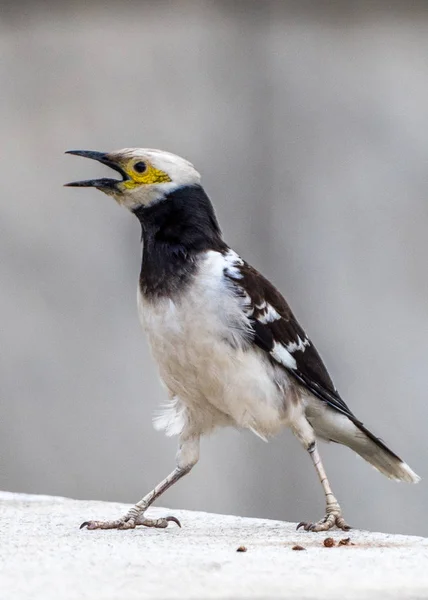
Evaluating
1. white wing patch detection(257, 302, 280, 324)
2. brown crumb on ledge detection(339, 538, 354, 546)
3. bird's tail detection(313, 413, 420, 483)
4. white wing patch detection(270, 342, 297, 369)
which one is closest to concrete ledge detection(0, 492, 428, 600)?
brown crumb on ledge detection(339, 538, 354, 546)

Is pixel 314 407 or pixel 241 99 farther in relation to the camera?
pixel 241 99

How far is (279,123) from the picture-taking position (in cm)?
473

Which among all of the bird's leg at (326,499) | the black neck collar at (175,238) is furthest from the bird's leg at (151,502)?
the black neck collar at (175,238)

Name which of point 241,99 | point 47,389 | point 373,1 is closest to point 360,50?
point 373,1

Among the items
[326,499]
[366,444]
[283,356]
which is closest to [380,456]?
[366,444]

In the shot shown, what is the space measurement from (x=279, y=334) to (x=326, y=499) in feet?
1.48

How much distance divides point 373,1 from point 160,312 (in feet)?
7.96

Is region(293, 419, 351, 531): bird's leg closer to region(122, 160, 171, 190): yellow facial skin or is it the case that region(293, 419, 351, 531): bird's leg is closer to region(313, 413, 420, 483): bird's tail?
region(313, 413, 420, 483): bird's tail

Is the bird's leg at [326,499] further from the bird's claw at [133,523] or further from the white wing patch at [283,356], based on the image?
the bird's claw at [133,523]

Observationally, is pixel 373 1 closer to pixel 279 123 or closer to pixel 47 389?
pixel 279 123

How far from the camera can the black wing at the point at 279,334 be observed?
9.64 feet

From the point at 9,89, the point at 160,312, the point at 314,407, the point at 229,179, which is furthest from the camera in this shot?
the point at 9,89

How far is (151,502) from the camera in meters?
3.02

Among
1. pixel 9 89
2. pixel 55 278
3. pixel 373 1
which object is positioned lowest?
pixel 55 278
